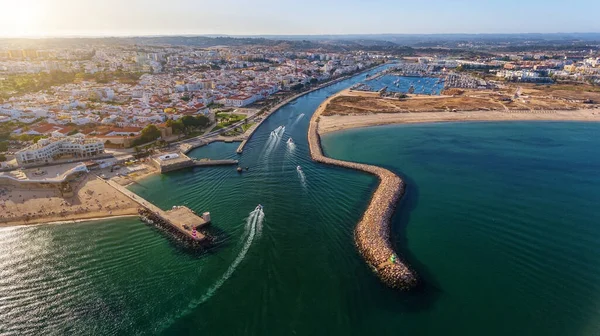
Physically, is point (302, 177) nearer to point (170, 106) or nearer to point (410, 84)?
point (170, 106)

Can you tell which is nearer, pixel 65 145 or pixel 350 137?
pixel 65 145

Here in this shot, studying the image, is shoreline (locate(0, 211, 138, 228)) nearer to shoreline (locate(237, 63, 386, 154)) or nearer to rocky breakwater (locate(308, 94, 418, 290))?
shoreline (locate(237, 63, 386, 154))

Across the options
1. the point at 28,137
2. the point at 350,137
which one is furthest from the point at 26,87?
the point at 350,137

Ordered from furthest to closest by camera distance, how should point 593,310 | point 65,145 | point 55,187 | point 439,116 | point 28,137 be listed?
point 439,116 → point 28,137 → point 65,145 → point 55,187 → point 593,310

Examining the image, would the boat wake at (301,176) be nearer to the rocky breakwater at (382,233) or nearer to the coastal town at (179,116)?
Result: the coastal town at (179,116)

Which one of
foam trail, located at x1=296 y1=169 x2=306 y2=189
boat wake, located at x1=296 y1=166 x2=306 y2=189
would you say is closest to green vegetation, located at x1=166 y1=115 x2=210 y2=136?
boat wake, located at x1=296 y1=166 x2=306 y2=189

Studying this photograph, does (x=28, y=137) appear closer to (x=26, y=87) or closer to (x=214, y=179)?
(x=214, y=179)
